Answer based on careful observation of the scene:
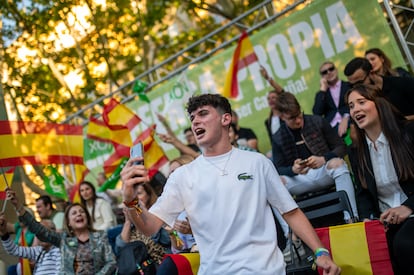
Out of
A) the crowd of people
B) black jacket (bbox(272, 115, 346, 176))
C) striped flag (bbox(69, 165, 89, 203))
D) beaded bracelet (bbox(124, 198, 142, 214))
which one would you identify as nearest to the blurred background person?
the crowd of people

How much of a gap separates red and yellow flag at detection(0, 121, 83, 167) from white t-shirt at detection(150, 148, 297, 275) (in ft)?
14.2

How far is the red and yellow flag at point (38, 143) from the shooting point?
718 centimetres

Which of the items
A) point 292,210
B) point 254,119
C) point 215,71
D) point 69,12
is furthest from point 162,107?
point 292,210

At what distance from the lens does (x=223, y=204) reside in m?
3.10

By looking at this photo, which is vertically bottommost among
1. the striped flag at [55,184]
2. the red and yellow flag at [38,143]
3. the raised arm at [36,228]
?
the raised arm at [36,228]

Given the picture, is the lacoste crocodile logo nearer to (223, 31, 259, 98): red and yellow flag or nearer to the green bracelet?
the green bracelet

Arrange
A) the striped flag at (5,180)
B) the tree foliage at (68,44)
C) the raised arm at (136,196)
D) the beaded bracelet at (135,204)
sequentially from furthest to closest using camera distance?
the tree foliage at (68,44), the striped flag at (5,180), the beaded bracelet at (135,204), the raised arm at (136,196)

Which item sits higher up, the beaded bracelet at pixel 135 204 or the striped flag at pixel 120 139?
the striped flag at pixel 120 139

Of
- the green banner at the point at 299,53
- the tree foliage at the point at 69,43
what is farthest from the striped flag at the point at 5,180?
the tree foliage at the point at 69,43

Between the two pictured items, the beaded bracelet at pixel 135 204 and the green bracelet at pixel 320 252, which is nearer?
the beaded bracelet at pixel 135 204

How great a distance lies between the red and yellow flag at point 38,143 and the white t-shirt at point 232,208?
14.2 feet

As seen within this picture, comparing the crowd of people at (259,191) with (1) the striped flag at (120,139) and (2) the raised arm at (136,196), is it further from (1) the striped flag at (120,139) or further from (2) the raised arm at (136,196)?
(1) the striped flag at (120,139)

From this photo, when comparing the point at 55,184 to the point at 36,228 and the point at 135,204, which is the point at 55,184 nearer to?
the point at 36,228

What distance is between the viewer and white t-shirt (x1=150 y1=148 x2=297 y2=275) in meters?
2.99
